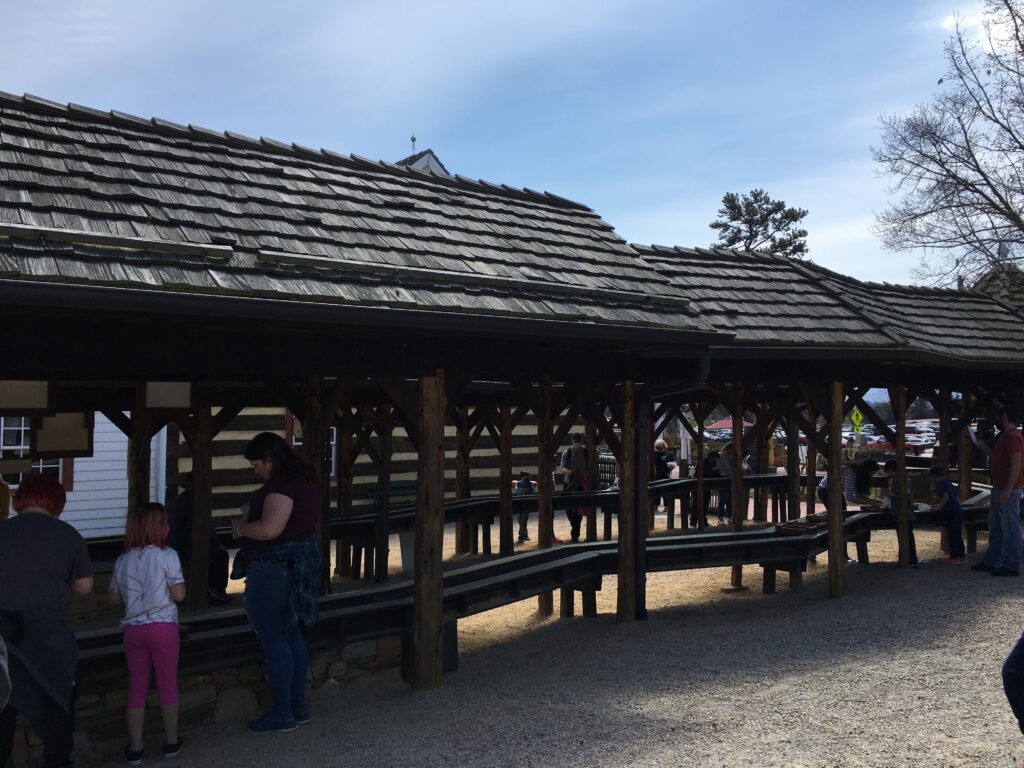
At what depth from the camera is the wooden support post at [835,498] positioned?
9.18 metres

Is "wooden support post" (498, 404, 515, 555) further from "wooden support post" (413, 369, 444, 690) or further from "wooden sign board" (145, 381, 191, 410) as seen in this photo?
"wooden support post" (413, 369, 444, 690)

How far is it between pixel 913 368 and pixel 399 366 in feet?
25.1

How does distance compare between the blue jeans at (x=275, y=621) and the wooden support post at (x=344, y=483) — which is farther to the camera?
the wooden support post at (x=344, y=483)

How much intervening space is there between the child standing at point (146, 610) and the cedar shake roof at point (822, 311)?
5.46m

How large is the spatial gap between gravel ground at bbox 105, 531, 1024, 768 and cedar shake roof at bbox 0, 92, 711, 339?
2.51 metres

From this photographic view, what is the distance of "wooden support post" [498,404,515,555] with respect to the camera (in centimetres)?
1227

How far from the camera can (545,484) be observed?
32.5 feet

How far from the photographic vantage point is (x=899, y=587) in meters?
9.51

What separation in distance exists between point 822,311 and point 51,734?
26.4ft

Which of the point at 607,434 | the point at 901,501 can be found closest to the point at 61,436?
the point at 607,434

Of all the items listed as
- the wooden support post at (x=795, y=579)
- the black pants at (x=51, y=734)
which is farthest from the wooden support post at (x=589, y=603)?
the black pants at (x=51, y=734)

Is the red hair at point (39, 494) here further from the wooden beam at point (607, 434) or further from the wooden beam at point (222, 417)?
the wooden beam at point (222, 417)

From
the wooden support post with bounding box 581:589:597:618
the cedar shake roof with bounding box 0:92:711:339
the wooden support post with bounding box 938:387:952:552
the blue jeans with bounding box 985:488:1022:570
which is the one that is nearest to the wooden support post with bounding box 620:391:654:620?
the wooden support post with bounding box 581:589:597:618

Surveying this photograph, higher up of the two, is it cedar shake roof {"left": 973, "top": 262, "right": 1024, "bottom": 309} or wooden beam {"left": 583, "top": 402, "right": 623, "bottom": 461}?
cedar shake roof {"left": 973, "top": 262, "right": 1024, "bottom": 309}
